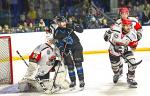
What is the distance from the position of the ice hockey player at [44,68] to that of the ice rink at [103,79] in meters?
0.15

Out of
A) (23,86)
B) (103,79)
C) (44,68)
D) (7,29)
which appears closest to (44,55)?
(44,68)

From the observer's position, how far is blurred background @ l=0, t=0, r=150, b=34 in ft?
30.1

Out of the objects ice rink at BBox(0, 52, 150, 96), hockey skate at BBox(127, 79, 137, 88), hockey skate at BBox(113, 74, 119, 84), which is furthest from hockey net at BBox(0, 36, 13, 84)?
hockey skate at BBox(127, 79, 137, 88)

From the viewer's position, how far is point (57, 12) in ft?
31.4

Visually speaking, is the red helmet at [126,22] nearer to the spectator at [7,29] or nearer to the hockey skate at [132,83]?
the hockey skate at [132,83]

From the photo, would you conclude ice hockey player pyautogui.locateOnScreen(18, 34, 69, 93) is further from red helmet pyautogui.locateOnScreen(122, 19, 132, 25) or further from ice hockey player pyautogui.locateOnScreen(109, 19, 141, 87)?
red helmet pyautogui.locateOnScreen(122, 19, 132, 25)

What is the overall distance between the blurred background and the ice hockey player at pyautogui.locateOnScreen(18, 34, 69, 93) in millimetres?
3263

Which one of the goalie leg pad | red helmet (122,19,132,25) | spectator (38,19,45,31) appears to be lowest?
the goalie leg pad

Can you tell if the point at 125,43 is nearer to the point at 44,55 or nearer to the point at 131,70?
the point at 131,70

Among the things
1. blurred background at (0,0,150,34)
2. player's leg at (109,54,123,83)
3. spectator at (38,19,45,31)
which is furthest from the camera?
blurred background at (0,0,150,34)

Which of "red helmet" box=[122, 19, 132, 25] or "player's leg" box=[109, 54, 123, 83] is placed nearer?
"red helmet" box=[122, 19, 132, 25]

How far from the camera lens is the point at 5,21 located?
30.1ft

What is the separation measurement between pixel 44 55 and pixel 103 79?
3.90 feet

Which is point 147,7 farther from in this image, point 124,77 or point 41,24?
point 124,77
